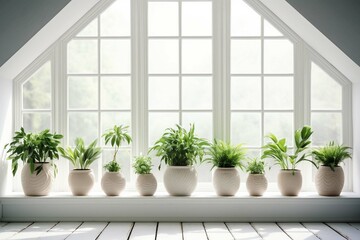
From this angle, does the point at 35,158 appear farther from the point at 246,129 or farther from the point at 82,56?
the point at 246,129

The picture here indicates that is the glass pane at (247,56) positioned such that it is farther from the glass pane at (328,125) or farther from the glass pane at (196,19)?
the glass pane at (328,125)

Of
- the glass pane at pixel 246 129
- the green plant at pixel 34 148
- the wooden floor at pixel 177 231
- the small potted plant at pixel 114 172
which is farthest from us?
the glass pane at pixel 246 129

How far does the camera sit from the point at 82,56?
5762mm

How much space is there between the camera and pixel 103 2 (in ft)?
18.8

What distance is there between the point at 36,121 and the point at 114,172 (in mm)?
1072

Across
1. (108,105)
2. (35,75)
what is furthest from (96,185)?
(35,75)

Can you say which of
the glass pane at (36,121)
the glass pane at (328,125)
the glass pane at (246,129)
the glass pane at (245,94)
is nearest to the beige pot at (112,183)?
the glass pane at (36,121)

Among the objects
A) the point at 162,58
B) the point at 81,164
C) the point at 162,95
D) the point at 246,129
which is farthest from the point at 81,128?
the point at 246,129

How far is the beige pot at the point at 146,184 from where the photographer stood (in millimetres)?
5301

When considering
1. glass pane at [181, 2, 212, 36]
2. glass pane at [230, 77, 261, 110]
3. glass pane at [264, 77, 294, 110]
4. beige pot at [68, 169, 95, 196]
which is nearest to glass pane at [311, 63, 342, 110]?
glass pane at [264, 77, 294, 110]

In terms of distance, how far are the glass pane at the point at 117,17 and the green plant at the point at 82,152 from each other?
1203 millimetres

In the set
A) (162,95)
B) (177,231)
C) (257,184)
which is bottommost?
(177,231)

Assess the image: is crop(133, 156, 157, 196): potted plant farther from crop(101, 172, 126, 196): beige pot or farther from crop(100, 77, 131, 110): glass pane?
crop(100, 77, 131, 110): glass pane

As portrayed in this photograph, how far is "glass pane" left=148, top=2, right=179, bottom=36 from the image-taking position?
5.78 meters
